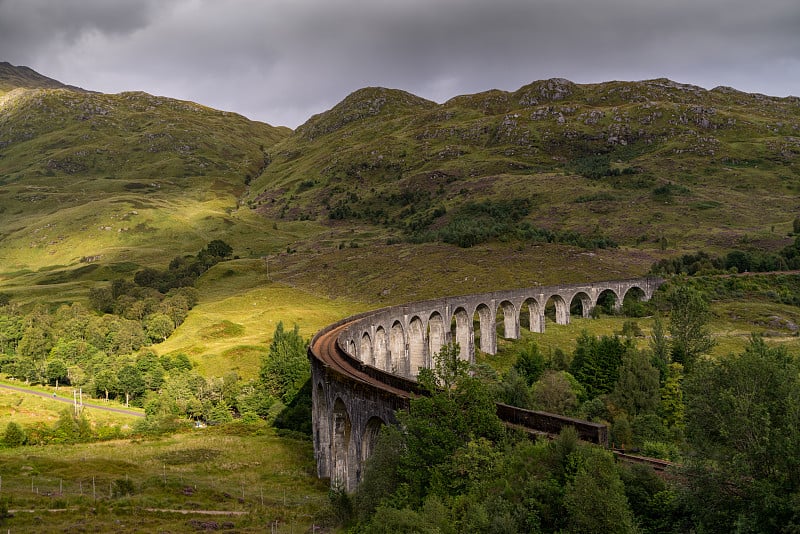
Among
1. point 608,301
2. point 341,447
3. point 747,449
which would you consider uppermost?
point 747,449

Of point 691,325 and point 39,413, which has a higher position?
point 691,325

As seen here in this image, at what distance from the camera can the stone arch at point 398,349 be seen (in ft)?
245

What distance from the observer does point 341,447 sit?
4500 centimetres

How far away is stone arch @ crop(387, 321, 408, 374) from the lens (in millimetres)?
74625

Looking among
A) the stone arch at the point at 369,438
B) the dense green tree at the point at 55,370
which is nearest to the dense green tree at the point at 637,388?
the stone arch at the point at 369,438

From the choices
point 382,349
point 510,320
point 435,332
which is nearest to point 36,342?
point 382,349

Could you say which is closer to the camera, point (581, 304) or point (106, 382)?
point (106, 382)

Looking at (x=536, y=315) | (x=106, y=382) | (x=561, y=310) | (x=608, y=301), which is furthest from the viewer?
(x=608, y=301)

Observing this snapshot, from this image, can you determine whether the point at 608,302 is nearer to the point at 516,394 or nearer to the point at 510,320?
the point at 510,320

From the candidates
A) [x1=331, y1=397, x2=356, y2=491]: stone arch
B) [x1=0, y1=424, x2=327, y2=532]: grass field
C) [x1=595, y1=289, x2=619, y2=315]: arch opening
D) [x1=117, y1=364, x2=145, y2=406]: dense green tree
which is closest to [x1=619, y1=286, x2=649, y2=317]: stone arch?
[x1=595, y1=289, x2=619, y2=315]: arch opening

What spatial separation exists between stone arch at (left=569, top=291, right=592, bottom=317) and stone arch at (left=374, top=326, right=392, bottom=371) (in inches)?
2062

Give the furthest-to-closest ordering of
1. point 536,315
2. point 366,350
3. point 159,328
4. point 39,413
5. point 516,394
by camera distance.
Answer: point 159,328
point 536,315
point 39,413
point 366,350
point 516,394

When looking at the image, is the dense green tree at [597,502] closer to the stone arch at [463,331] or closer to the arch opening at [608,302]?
the stone arch at [463,331]

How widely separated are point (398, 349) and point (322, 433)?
90.2 ft
